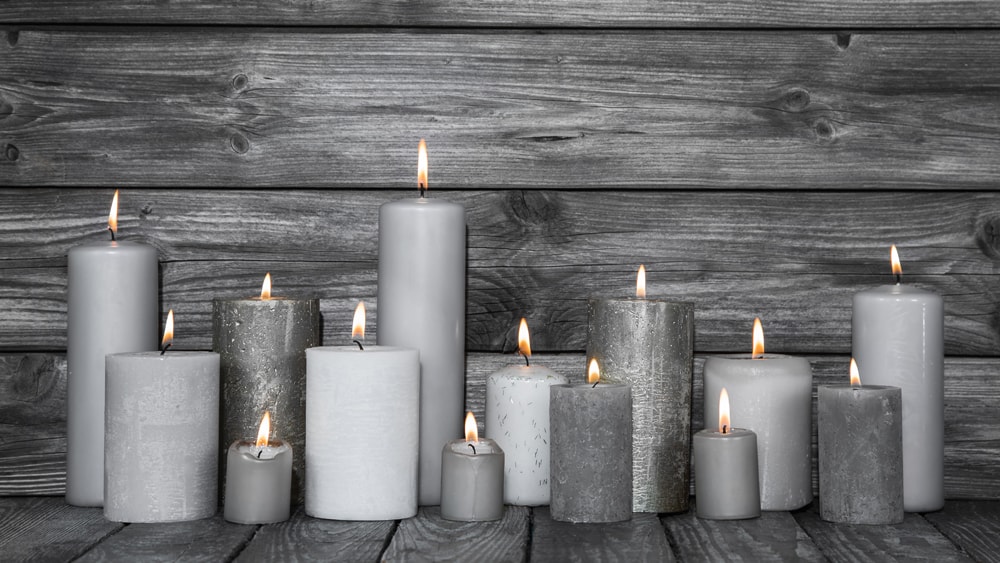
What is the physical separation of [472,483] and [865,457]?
0.35 m

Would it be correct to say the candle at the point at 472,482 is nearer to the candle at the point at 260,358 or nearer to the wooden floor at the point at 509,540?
the wooden floor at the point at 509,540

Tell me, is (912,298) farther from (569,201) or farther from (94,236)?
(94,236)

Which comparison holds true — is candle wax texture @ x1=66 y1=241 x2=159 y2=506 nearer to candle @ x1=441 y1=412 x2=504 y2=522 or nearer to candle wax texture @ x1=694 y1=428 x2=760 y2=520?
candle @ x1=441 y1=412 x2=504 y2=522

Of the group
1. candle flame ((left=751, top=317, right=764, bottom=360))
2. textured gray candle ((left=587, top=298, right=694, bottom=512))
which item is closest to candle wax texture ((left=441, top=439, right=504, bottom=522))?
textured gray candle ((left=587, top=298, right=694, bottom=512))

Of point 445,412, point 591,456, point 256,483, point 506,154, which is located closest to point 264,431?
point 256,483

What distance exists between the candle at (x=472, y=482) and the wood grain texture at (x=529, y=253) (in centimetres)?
23

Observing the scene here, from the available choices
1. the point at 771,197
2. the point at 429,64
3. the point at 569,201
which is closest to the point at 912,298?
the point at 771,197

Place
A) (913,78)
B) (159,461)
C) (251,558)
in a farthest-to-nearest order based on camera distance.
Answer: (913,78) → (159,461) → (251,558)

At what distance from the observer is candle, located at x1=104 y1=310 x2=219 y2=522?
889mm

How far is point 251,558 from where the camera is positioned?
774 mm

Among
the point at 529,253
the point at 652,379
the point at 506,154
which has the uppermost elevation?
the point at 506,154

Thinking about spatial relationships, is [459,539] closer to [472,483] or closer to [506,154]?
[472,483]

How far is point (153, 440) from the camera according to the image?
0.89m

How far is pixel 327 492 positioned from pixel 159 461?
5.9 inches
